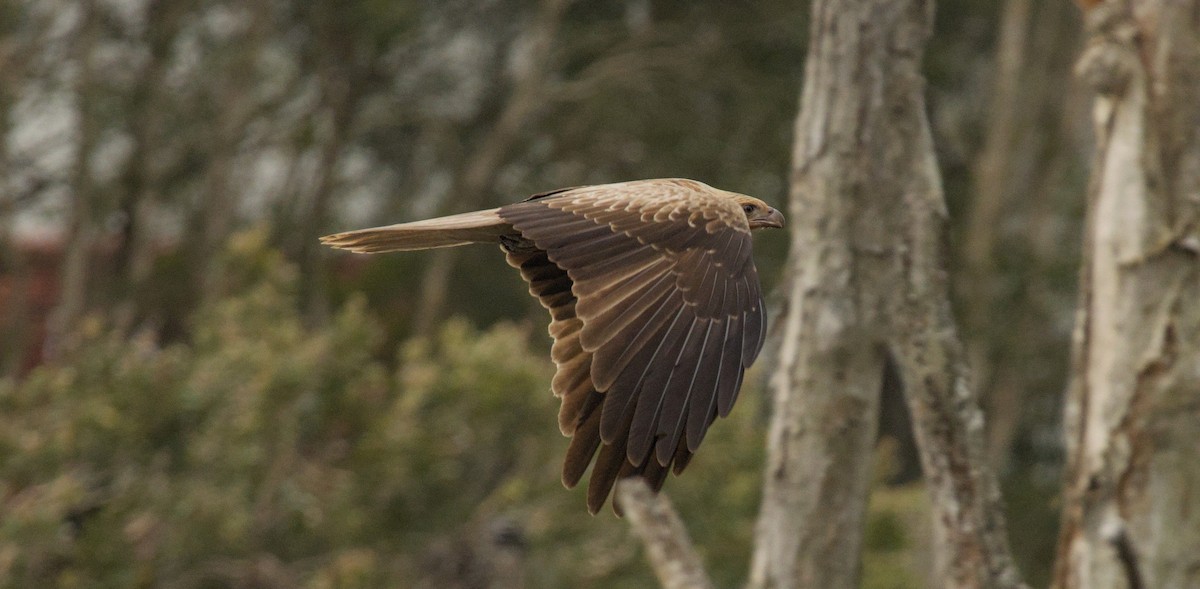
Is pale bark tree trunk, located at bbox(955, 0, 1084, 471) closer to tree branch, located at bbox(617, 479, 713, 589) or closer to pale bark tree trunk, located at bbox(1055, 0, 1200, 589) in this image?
pale bark tree trunk, located at bbox(1055, 0, 1200, 589)

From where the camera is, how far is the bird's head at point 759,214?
5371 mm

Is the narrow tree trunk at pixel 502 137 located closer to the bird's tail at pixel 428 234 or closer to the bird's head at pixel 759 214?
the bird's head at pixel 759 214

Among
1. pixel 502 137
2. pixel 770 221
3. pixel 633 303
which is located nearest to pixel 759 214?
pixel 770 221

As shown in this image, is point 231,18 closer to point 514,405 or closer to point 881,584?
point 514,405

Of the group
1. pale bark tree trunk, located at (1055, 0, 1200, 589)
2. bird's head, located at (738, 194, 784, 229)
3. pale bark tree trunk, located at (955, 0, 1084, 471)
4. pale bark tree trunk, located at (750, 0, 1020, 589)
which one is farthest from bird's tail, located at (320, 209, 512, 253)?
pale bark tree trunk, located at (955, 0, 1084, 471)

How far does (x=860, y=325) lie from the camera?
6262mm

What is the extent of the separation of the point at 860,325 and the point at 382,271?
1849 cm

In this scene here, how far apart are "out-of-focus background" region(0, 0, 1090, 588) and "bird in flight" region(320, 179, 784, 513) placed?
11.8ft

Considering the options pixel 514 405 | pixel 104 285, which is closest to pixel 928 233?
pixel 514 405

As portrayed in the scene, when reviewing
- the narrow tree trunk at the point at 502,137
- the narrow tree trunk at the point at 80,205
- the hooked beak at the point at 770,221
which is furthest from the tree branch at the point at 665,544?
the narrow tree trunk at the point at 502,137

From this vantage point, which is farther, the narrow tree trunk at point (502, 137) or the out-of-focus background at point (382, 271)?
the narrow tree trunk at point (502, 137)

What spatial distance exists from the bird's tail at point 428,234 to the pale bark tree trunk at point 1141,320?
8.71 feet

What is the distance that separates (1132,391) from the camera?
6.40 metres

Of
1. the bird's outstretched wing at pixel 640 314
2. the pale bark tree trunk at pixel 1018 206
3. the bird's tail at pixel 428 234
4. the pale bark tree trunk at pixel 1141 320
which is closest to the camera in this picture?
the bird's outstretched wing at pixel 640 314
